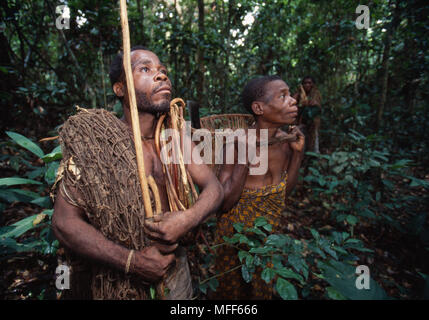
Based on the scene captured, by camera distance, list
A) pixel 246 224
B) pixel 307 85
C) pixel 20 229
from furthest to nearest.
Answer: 1. pixel 307 85
2. pixel 246 224
3. pixel 20 229

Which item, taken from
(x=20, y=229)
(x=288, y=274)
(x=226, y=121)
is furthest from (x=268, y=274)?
(x=226, y=121)

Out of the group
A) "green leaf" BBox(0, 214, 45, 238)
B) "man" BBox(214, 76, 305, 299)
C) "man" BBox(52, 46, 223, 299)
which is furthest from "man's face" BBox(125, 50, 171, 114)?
"green leaf" BBox(0, 214, 45, 238)

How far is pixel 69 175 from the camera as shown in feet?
3.46

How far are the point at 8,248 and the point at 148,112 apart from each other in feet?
3.90

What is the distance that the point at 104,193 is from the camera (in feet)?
3.52

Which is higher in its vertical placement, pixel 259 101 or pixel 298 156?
pixel 259 101

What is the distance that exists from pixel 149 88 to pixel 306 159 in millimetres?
4293

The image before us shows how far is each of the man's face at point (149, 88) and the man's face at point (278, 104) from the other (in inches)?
35.9

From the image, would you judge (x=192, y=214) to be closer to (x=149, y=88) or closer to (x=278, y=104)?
(x=149, y=88)

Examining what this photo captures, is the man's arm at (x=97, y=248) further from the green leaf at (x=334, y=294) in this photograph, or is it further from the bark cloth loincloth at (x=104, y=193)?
the green leaf at (x=334, y=294)

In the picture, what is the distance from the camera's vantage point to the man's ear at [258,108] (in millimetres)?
1913

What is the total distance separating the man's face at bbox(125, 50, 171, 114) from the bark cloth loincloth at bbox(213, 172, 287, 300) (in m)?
1.06
